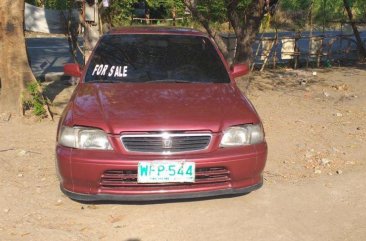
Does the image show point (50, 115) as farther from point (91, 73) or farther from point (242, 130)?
point (242, 130)

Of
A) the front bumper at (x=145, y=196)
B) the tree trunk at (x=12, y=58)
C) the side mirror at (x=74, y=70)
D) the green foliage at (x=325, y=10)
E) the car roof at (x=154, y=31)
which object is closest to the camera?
the front bumper at (x=145, y=196)

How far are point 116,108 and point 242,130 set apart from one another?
1.07 metres

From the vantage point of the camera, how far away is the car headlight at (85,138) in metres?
3.74

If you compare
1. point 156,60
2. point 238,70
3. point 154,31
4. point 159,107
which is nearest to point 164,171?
point 159,107

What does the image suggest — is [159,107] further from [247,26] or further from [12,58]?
[247,26]

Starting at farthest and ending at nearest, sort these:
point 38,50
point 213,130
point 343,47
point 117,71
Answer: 1. point 38,50
2. point 343,47
3. point 117,71
4. point 213,130

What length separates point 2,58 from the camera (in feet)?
23.4

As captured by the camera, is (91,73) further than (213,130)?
Yes

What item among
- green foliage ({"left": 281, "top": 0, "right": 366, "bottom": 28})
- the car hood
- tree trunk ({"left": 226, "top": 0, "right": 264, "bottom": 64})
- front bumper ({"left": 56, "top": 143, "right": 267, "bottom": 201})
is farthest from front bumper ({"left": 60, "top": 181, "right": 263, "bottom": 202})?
green foliage ({"left": 281, "top": 0, "right": 366, "bottom": 28})

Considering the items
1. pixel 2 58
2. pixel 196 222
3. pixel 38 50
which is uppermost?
pixel 2 58

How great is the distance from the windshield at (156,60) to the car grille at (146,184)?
1.24 metres

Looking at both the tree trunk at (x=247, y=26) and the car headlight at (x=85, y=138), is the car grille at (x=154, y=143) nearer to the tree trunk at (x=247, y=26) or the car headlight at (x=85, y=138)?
the car headlight at (x=85, y=138)

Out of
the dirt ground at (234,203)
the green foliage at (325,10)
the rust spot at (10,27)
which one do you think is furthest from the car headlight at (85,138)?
the green foliage at (325,10)

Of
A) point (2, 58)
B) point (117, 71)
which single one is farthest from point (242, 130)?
point (2, 58)
